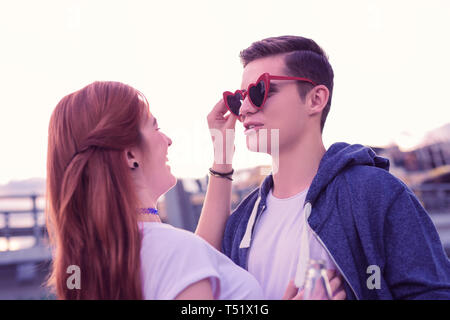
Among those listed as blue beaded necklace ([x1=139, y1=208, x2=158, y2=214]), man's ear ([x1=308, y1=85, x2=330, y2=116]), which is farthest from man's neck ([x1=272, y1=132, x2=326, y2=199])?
blue beaded necklace ([x1=139, y1=208, x2=158, y2=214])

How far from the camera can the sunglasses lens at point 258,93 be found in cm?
195

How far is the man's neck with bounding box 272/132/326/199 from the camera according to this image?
2.04m

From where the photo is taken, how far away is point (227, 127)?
7.38 feet

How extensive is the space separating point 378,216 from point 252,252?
640 millimetres

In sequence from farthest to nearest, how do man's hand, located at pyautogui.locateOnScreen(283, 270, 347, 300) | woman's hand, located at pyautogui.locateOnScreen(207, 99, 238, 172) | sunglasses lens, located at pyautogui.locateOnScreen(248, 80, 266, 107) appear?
woman's hand, located at pyautogui.locateOnScreen(207, 99, 238, 172)
sunglasses lens, located at pyautogui.locateOnScreen(248, 80, 266, 107)
man's hand, located at pyautogui.locateOnScreen(283, 270, 347, 300)

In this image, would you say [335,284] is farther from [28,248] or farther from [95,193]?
[28,248]

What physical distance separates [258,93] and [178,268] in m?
0.97

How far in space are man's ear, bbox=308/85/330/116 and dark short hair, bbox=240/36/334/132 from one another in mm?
34

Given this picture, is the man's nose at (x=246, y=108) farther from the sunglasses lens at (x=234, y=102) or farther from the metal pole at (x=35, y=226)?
the metal pole at (x=35, y=226)

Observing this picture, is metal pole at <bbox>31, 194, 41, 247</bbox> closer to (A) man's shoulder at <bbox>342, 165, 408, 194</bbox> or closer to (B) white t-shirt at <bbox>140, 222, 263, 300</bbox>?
(B) white t-shirt at <bbox>140, 222, 263, 300</bbox>

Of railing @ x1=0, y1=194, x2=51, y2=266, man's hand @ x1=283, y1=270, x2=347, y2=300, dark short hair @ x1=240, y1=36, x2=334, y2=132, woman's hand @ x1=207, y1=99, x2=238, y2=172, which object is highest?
dark short hair @ x1=240, y1=36, x2=334, y2=132

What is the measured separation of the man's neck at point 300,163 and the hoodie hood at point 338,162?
92 millimetres

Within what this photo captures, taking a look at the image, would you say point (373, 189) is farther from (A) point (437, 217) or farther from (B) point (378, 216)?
(A) point (437, 217)
